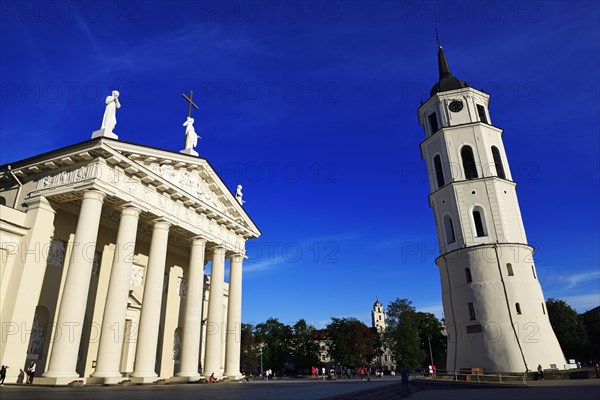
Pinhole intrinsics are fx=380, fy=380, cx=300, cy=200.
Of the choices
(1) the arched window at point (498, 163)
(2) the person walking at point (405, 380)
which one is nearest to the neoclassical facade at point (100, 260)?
(2) the person walking at point (405, 380)

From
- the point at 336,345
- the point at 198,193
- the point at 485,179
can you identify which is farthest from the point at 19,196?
the point at 336,345

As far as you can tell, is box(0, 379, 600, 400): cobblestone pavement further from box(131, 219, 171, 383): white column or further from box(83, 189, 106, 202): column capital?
box(83, 189, 106, 202): column capital

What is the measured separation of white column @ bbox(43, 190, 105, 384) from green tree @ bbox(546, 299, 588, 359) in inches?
2317

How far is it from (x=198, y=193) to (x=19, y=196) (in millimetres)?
8947

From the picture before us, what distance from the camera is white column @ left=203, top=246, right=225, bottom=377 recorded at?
22141 millimetres

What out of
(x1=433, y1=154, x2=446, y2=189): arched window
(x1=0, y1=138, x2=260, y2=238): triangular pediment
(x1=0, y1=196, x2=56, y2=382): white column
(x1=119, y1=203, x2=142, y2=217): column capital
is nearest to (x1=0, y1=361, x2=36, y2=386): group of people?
(x1=0, y1=196, x2=56, y2=382): white column

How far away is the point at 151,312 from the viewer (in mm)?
18016

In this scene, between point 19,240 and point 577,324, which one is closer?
point 19,240

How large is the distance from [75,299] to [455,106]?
37.2 meters

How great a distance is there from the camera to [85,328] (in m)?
19.6

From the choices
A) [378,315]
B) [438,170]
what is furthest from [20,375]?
[378,315]

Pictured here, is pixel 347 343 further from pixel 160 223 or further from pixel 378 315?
pixel 378 315

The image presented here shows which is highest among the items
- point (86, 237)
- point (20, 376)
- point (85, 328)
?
point (86, 237)

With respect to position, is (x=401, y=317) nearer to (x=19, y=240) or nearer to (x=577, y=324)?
(x=577, y=324)
